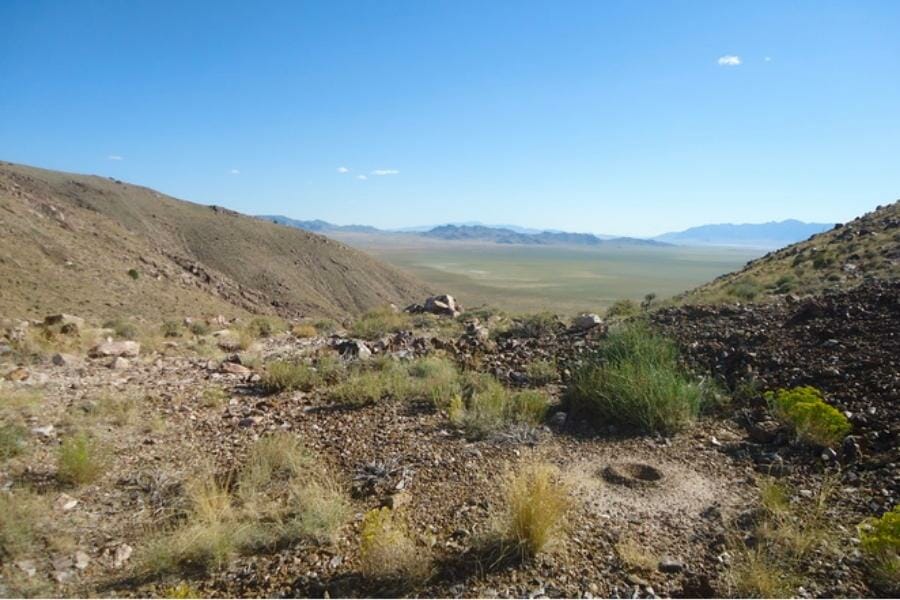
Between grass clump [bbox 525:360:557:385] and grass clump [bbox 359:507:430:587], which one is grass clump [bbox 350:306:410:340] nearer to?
grass clump [bbox 525:360:557:385]

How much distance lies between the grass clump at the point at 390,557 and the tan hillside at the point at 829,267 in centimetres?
1198

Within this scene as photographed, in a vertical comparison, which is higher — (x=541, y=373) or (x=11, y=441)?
(x=541, y=373)

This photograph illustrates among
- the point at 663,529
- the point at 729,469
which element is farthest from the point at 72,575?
the point at 729,469

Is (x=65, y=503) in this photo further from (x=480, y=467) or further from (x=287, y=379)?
(x=480, y=467)

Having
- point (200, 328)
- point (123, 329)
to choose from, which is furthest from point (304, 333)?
point (123, 329)

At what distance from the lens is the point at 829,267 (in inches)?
619

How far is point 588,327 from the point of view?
1124cm

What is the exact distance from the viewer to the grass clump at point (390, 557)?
3375 mm

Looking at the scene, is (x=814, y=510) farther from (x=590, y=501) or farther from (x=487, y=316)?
(x=487, y=316)

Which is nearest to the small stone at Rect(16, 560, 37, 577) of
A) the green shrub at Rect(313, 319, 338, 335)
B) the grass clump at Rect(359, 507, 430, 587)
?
the grass clump at Rect(359, 507, 430, 587)

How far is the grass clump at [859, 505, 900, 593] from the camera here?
3119 millimetres

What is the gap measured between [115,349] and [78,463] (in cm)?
544

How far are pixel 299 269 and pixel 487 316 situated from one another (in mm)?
36719

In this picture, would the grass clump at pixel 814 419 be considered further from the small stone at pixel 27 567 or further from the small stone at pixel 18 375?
the small stone at pixel 18 375
